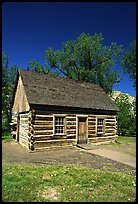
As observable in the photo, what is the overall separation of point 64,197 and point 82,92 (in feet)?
46.6

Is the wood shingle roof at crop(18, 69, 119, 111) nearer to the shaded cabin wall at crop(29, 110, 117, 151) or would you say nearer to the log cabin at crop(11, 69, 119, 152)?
the log cabin at crop(11, 69, 119, 152)

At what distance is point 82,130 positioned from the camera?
16656mm

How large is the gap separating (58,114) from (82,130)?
10.1 ft

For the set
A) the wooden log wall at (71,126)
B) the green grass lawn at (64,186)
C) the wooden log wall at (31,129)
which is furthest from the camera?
the wooden log wall at (71,126)

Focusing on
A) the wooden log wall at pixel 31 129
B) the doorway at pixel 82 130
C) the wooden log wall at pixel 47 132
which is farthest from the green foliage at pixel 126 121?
the wooden log wall at pixel 31 129

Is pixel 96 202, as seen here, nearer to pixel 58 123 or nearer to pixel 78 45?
pixel 58 123

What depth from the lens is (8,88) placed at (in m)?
33.1

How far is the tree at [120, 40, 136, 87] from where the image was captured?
107 ft

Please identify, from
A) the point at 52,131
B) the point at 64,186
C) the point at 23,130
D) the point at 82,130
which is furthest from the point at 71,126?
the point at 64,186

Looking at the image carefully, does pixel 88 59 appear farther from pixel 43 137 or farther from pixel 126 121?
pixel 43 137

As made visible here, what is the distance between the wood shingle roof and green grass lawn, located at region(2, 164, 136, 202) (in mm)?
7123

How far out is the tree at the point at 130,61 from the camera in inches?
1281

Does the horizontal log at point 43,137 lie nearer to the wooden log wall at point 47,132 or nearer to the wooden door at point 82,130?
the wooden log wall at point 47,132

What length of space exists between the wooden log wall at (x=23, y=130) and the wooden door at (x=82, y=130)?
466cm
